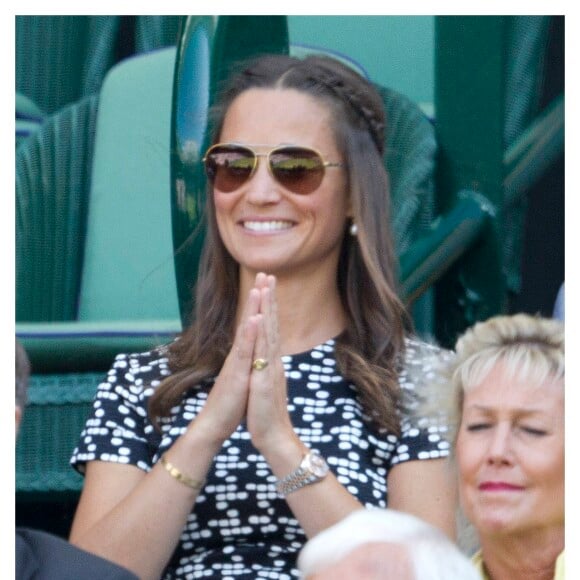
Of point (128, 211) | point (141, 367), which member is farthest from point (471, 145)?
point (141, 367)

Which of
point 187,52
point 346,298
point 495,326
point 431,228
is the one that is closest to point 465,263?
point 431,228

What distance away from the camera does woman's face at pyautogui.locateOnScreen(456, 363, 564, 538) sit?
2.09m

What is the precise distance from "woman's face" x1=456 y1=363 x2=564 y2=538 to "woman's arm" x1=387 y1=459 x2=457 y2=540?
285 millimetres

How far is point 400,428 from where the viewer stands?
2543mm

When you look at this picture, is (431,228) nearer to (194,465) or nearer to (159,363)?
(159,363)

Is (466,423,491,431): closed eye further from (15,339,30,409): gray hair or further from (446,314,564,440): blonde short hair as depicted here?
(15,339,30,409): gray hair

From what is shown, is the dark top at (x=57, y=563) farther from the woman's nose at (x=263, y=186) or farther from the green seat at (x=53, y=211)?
the green seat at (x=53, y=211)

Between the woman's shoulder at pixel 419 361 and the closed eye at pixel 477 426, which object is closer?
the closed eye at pixel 477 426

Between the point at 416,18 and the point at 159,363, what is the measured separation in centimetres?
120

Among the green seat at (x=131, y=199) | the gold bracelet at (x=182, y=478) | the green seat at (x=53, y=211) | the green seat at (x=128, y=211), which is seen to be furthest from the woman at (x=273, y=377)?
the green seat at (x=53, y=211)

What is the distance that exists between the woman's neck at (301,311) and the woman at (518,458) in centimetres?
58

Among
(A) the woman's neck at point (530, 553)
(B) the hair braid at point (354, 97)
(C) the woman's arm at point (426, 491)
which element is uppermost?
(B) the hair braid at point (354, 97)

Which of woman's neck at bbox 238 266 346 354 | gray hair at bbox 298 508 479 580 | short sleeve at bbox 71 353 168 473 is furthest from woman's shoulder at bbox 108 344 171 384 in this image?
gray hair at bbox 298 508 479 580

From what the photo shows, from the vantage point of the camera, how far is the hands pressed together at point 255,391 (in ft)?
7.67
